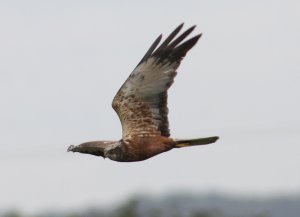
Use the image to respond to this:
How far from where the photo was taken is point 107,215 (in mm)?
72375

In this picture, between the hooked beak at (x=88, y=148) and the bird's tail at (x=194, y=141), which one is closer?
the bird's tail at (x=194, y=141)

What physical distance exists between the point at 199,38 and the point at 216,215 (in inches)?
2153

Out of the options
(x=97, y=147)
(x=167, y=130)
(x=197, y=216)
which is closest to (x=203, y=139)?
(x=167, y=130)

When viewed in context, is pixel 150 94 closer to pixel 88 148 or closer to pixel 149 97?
pixel 149 97

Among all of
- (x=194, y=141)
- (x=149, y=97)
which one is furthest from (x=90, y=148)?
(x=194, y=141)

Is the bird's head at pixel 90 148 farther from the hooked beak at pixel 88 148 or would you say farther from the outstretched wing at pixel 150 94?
the outstretched wing at pixel 150 94

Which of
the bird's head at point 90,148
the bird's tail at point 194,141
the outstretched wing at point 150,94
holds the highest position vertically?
the outstretched wing at point 150,94

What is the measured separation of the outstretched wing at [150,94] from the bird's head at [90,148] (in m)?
0.40

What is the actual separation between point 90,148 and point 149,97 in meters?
1.09

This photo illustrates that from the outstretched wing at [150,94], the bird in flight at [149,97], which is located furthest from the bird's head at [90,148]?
the outstretched wing at [150,94]

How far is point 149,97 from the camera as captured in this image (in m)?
14.7

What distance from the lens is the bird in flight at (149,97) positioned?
14.5 meters

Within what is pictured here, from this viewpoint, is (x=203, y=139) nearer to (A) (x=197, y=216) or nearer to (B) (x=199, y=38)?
(B) (x=199, y=38)

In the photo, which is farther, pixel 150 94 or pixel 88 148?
pixel 88 148
